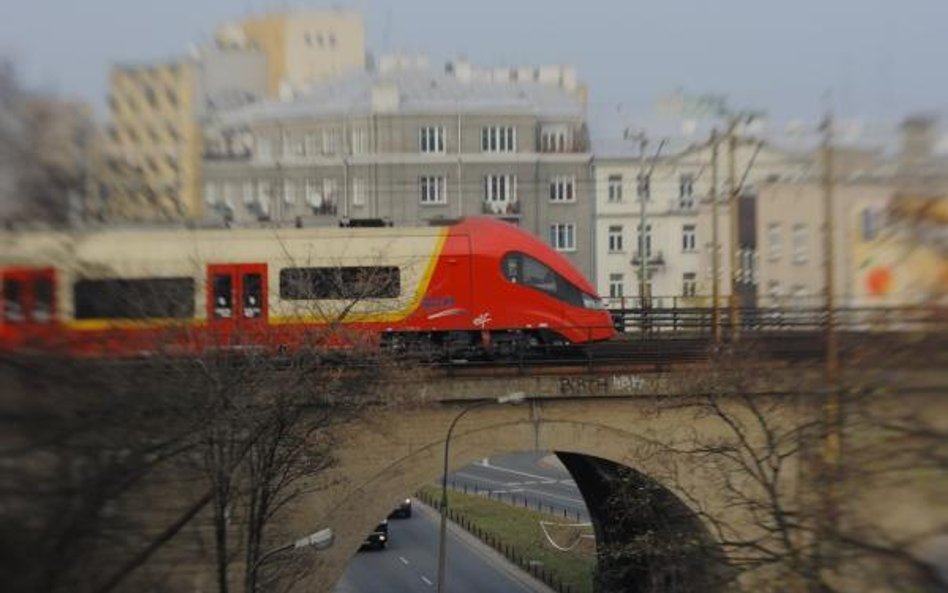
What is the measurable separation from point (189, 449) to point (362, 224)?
15.0 metres

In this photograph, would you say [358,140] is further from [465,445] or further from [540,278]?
[465,445]

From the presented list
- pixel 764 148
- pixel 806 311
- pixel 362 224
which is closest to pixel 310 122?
pixel 362 224

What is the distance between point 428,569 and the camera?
40406 millimetres

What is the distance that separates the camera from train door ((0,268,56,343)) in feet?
18.6

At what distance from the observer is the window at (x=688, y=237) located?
34375 millimetres

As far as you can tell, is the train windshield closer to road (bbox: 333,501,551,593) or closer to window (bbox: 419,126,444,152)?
window (bbox: 419,126,444,152)

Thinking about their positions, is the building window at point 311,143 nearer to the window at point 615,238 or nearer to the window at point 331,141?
the window at point 331,141

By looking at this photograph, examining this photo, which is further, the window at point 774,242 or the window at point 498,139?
the window at point 498,139

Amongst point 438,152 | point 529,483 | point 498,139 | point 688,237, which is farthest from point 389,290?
point 529,483

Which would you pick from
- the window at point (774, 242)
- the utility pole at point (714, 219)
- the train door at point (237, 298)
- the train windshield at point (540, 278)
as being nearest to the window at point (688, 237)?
the utility pole at point (714, 219)

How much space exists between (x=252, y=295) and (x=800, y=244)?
10371 millimetres

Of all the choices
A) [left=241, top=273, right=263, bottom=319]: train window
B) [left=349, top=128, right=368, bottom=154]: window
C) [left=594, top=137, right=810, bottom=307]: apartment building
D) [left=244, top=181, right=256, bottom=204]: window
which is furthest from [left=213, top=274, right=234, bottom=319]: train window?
[left=594, top=137, right=810, bottom=307]: apartment building

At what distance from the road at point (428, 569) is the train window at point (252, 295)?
12.7 m

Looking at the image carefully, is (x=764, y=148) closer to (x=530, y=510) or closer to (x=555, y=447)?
(x=555, y=447)
